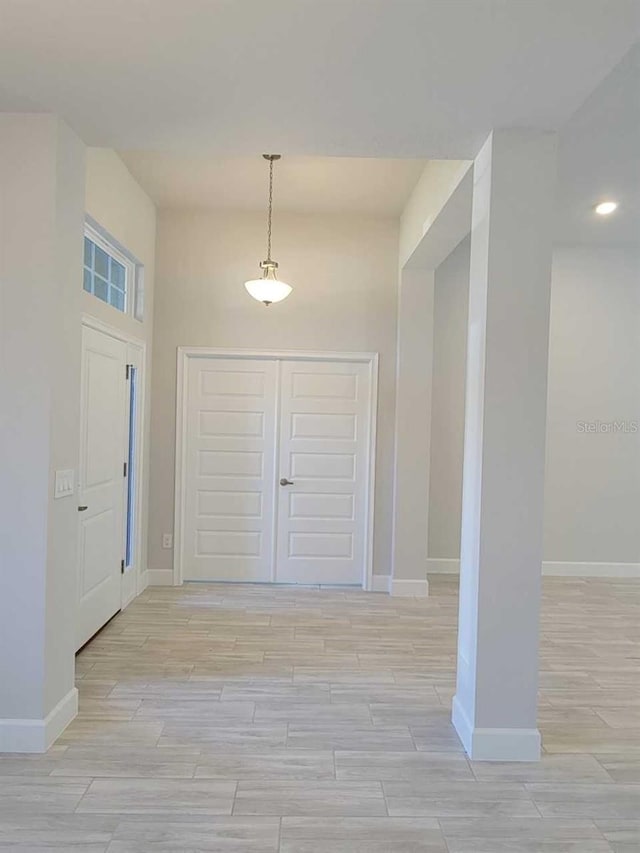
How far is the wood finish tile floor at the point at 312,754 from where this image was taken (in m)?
2.04

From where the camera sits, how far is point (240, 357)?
16.8 ft

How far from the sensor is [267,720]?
2807 millimetres

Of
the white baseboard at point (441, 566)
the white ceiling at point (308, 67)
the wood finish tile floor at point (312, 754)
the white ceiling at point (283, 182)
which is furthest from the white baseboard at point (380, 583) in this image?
the white ceiling at point (308, 67)

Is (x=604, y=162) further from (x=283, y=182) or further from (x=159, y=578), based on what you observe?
(x=159, y=578)

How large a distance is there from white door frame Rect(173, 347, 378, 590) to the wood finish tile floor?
961 millimetres

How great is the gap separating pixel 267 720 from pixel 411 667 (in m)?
1.05

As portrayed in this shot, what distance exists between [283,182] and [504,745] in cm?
381

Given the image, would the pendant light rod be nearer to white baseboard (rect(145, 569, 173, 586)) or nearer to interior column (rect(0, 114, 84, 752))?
interior column (rect(0, 114, 84, 752))

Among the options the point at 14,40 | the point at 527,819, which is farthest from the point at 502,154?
the point at 527,819

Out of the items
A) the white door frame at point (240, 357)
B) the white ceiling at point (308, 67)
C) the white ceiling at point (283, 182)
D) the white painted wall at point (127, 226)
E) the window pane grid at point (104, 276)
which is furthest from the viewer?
the white door frame at point (240, 357)

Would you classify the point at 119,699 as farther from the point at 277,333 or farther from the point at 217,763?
the point at 277,333

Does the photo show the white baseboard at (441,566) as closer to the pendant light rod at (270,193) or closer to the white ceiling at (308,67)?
the pendant light rod at (270,193)

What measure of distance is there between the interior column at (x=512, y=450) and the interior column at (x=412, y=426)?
241 centimetres

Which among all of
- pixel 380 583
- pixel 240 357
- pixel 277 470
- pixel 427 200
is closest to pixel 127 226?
pixel 240 357
